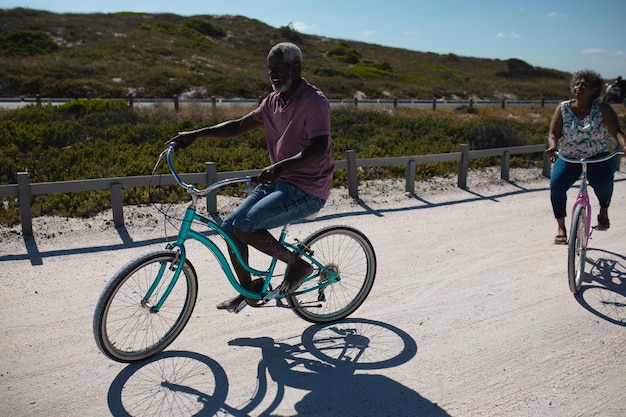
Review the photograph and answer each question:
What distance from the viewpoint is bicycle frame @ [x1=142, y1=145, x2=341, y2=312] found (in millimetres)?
4199

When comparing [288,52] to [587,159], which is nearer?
[288,52]

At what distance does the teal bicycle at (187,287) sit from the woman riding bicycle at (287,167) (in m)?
0.15

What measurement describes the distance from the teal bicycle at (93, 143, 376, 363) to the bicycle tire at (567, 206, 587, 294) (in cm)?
213

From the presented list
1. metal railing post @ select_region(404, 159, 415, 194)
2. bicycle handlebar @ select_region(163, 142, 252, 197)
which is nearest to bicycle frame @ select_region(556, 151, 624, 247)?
bicycle handlebar @ select_region(163, 142, 252, 197)

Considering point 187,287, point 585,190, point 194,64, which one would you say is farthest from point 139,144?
point 194,64

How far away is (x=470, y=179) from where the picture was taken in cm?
1391

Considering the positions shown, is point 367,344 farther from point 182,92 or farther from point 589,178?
point 182,92

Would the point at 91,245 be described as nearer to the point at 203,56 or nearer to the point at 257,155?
the point at 257,155

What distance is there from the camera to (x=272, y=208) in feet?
14.0

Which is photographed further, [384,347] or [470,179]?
[470,179]

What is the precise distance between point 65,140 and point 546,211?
36.7ft

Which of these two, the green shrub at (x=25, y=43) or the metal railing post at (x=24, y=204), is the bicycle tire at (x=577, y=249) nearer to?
the metal railing post at (x=24, y=204)

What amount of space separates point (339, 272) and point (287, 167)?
1555 mm

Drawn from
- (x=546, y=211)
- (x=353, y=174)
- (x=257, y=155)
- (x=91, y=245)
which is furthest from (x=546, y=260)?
(x=257, y=155)
